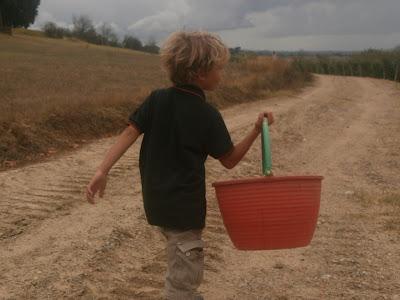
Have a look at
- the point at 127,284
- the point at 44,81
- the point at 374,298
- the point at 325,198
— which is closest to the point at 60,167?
the point at 325,198

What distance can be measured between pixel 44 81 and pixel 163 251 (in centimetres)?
1187

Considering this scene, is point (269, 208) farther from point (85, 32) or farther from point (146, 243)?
point (85, 32)

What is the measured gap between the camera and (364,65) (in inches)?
1758

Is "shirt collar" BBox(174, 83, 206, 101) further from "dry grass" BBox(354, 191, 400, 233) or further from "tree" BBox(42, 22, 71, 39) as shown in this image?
"tree" BBox(42, 22, 71, 39)

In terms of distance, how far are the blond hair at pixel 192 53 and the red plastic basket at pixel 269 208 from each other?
426 millimetres

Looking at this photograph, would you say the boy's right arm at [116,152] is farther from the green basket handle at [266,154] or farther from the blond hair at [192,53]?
the green basket handle at [266,154]

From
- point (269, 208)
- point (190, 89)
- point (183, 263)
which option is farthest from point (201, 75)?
point (183, 263)

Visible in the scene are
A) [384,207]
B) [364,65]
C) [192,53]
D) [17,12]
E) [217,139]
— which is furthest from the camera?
[17,12]

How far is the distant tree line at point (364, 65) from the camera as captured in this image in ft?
135

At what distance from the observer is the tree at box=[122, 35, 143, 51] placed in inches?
3039

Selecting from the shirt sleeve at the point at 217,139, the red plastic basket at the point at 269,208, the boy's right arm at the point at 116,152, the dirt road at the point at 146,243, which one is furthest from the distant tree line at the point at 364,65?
the boy's right arm at the point at 116,152

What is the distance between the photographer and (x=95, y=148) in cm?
844

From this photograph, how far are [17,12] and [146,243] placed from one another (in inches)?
2219

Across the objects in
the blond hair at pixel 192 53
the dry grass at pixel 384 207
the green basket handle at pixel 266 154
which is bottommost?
Result: the dry grass at pixel 384 207
